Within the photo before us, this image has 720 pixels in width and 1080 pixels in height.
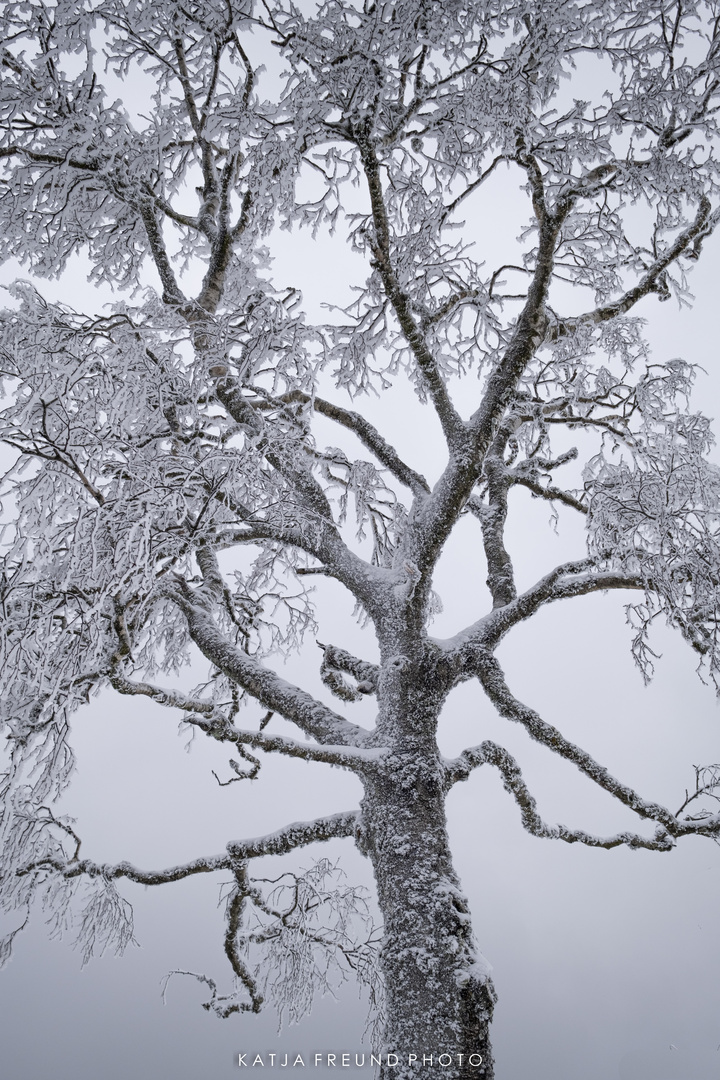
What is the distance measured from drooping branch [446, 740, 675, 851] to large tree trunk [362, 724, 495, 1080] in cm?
35

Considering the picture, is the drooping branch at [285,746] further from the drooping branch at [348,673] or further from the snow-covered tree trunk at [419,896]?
the drooping branch at [348,673]

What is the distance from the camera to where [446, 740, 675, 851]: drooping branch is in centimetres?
343

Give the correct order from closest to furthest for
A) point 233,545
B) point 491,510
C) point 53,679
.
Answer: point 53,679, point 233,545, point 491,510

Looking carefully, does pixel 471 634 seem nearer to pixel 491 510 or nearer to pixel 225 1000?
pixel 491 510

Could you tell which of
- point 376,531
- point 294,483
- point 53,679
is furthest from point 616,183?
point 53,679

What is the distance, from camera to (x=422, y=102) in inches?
131

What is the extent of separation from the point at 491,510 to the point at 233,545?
2199 mm

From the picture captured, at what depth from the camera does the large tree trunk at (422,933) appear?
7.34 ft

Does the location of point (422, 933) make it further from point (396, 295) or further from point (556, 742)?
point (396, 295)

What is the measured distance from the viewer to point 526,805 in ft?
12.1

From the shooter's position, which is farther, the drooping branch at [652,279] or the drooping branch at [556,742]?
the drooping branch at [652,279]

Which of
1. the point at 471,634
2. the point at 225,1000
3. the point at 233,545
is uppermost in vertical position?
the point at 233,545

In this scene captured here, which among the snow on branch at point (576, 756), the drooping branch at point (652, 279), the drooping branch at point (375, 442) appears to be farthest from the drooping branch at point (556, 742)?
the drooping branch at point (652, 279)

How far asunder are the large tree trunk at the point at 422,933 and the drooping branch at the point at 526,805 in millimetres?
355
